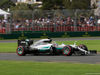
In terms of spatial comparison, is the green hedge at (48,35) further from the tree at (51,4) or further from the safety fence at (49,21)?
the tree at (51,4)

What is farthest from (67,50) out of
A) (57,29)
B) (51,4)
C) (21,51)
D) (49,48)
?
(51,4)

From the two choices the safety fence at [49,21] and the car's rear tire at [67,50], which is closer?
the car's rear tire at [67,50]

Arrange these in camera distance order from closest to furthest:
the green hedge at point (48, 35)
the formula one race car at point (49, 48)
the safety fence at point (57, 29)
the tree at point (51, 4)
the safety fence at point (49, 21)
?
the formula one race car at point (49, 48) < the safety fence at point (49, 21) < the safety fence at point (57, 29) < the green hedge at point (48, 35) < the tree at point (51, 4)

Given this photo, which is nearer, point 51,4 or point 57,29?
point 57,29

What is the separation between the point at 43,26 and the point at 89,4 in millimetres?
39747

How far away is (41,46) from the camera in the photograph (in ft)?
55.4

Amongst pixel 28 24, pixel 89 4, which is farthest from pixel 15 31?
pixel 89 4

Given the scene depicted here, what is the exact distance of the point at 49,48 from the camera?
54.6 ft

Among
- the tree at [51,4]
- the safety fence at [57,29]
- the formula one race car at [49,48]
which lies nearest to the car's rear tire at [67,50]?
the formula one race car at [49,48]

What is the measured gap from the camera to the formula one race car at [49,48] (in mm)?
15812

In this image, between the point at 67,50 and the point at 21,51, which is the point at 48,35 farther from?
the point at 67,50

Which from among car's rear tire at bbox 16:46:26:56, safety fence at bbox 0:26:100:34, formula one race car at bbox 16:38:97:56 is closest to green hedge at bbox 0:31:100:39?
safety fence at bbox 0:26:100:34

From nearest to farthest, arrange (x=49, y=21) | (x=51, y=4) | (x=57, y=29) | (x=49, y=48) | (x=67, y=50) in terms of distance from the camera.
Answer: (x=67, y=50) < (x=49, y=48) < (x=49, y=21) < (x=57, y=29) < (x=51, y=4)

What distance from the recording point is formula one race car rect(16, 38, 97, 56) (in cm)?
1581
